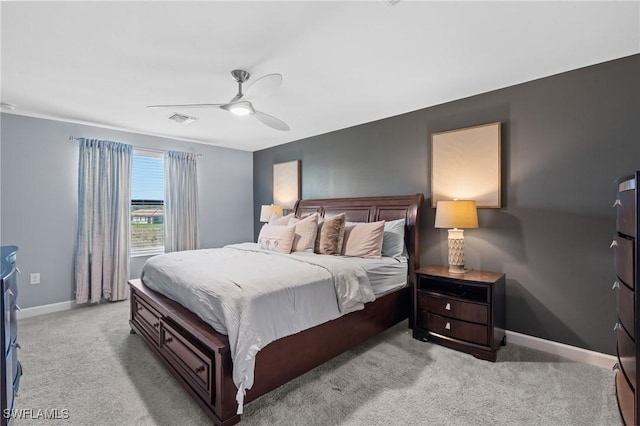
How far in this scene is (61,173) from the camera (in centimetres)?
388

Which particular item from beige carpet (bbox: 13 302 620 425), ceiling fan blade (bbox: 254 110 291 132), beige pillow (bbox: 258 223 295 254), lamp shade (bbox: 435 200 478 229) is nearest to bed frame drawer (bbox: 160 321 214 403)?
beige carpet (bbox: 13 302 620 425)

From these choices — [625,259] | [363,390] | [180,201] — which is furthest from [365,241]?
[180,201]

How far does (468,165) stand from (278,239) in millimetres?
2191

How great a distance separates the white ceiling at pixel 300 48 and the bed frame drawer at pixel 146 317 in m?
2.06

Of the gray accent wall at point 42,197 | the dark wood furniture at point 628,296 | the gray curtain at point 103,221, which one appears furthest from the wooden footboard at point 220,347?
the gray accent wall at point 42,197

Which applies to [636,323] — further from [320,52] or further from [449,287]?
[320,52]

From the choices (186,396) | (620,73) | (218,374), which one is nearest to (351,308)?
(218,374)

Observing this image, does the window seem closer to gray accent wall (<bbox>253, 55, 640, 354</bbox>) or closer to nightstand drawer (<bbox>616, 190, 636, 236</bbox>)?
gray accent wall (<bbox>253, 55, 640, 354</bbox>)

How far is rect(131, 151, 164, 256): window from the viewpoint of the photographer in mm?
4629

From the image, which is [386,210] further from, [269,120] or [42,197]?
[42,197]

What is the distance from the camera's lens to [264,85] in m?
2.24

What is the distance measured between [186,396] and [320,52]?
104 inches

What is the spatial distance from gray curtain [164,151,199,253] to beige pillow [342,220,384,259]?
2.91 metres

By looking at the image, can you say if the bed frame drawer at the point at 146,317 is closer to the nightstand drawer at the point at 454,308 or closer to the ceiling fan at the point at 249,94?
the ceiling fan at the point at 249,94
